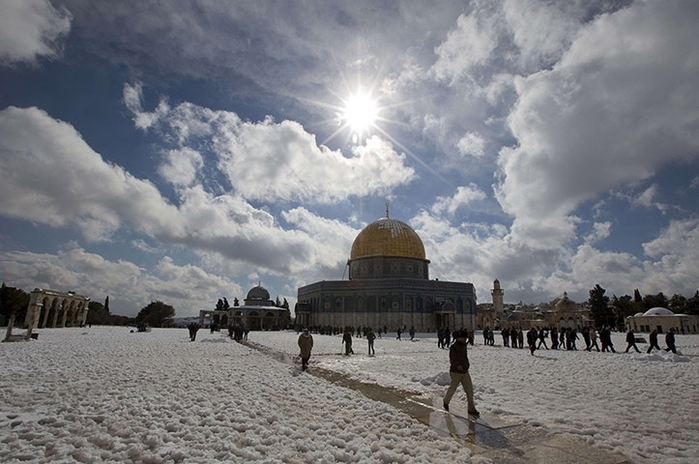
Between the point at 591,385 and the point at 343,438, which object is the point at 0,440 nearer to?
the point at 343,438

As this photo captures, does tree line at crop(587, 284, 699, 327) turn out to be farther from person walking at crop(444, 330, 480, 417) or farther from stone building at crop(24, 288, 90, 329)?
stone building at crop(24, 288, 90, 329)

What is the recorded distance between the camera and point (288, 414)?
6.25 meters

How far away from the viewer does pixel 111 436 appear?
498cm

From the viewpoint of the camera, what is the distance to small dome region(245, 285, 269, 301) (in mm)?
71750

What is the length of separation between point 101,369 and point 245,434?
8304mm

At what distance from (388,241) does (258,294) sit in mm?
29946

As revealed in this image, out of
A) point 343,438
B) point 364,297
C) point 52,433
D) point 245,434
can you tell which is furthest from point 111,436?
point 364,297

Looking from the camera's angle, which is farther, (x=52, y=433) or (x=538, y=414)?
(x=538, y=414)

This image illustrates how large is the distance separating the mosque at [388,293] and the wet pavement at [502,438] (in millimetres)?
42704

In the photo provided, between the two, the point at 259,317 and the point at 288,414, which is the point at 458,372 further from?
the point at 259,317

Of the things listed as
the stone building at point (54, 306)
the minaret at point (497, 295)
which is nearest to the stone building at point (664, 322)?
the minaret at point (497, 295)

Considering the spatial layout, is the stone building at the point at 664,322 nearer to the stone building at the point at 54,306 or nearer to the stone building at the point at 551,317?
the stone building at the point at 551,317

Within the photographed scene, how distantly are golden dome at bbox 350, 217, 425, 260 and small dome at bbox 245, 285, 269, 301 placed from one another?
2267 cm

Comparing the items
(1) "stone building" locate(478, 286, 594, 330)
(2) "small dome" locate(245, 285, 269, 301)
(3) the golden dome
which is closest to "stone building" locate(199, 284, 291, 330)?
(2) "small dome" locate(245, 285, 269, 301)
